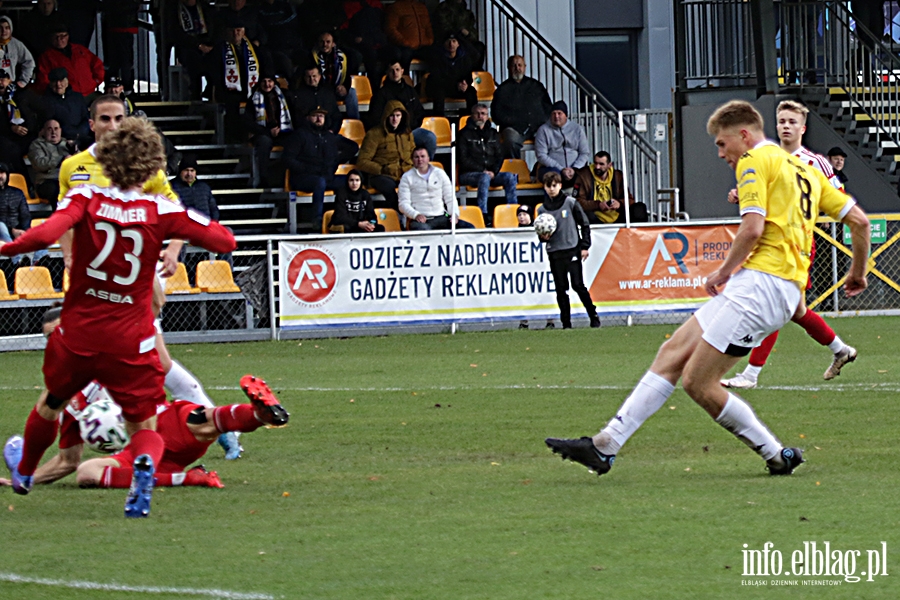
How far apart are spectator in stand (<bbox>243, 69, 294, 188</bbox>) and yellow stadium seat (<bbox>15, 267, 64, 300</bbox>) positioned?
15.5 ft

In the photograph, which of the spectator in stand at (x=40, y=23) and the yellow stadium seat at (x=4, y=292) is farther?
the spectator in stand at (x=40, y=23)

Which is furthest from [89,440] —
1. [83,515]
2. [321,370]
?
[321,370]

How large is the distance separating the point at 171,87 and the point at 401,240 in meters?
8.48

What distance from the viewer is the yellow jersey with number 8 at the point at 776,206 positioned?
732 cm

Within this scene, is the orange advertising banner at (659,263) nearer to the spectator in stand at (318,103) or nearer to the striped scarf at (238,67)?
the spectator in stand at (318,103)

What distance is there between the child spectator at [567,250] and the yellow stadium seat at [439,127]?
4.39 metres

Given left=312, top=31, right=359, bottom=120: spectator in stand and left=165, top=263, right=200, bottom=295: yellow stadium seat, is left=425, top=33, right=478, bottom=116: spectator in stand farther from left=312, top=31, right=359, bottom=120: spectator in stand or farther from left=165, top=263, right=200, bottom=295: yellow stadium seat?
left=165, top=263, right=200, bottom=295: yellow stadium seat

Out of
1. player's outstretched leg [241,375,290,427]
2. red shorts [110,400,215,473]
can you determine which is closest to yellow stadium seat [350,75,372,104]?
red shorts [110,400,215,473]

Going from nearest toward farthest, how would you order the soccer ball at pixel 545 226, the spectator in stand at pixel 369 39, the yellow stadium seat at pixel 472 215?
the soccer ball at pixel 545 226
the yellow stadium seat at pixel 472 215
the spectator in stand at pixel 369 39

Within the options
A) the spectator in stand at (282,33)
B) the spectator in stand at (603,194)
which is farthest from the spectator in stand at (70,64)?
the spectator in stand at (603,194)

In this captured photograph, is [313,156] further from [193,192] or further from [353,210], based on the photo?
[193,192]

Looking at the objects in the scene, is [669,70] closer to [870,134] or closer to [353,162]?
[870,134]

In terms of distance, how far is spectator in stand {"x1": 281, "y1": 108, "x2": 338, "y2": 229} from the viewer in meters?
21.0

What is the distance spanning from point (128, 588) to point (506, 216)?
16352 mm
